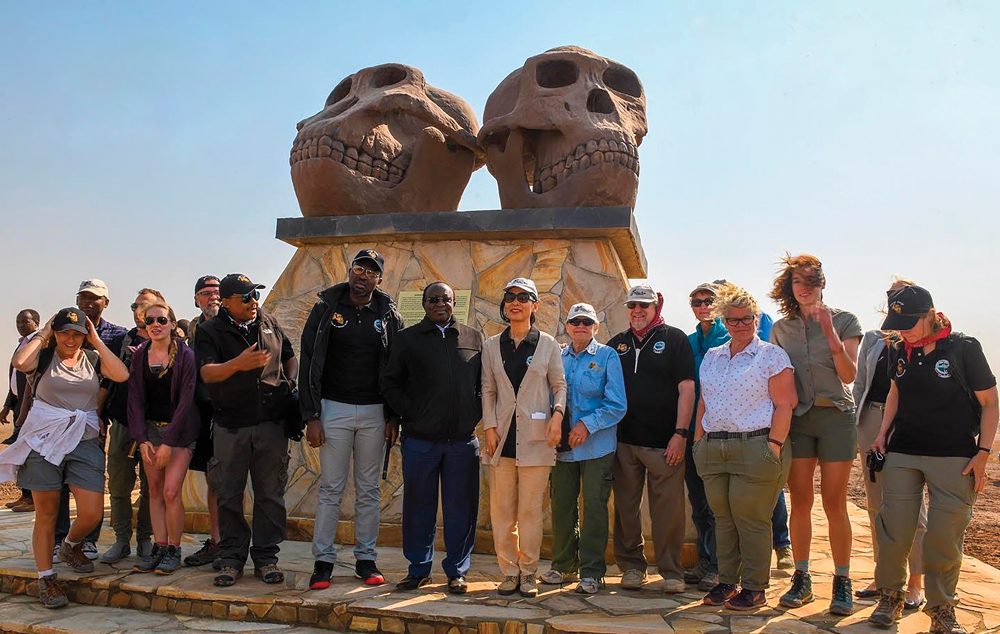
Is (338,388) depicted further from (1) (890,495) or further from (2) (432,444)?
(1) (890,495)

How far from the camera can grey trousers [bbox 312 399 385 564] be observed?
4527 mm

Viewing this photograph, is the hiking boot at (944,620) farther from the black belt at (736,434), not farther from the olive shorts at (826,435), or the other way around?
the black belt at (736,434)

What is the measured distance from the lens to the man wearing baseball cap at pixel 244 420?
4.53 metres

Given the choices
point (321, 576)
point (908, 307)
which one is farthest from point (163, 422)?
point (908, 307)

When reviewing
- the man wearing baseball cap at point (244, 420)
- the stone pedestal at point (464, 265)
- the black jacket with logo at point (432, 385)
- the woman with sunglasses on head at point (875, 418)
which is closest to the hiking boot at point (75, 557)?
the man wearing baseball cap at point (244, 420)

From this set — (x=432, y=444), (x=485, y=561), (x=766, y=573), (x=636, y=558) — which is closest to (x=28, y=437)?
(x=432, y=444)

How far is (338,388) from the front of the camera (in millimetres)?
4582

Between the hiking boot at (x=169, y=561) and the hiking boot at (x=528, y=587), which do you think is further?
the hiking boot at (x=169, y=561)

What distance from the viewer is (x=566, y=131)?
631 centimetres

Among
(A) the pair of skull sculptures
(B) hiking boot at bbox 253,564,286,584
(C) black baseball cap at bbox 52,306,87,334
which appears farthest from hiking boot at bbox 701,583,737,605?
(C) black baseball cap at bbox 52,306,87,334

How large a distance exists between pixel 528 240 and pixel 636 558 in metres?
2.65

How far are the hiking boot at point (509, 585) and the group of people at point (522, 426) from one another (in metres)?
0.01

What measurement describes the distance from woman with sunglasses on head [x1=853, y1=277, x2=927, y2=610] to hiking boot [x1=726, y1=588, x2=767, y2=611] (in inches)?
30.6

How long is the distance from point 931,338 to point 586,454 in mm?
1895
